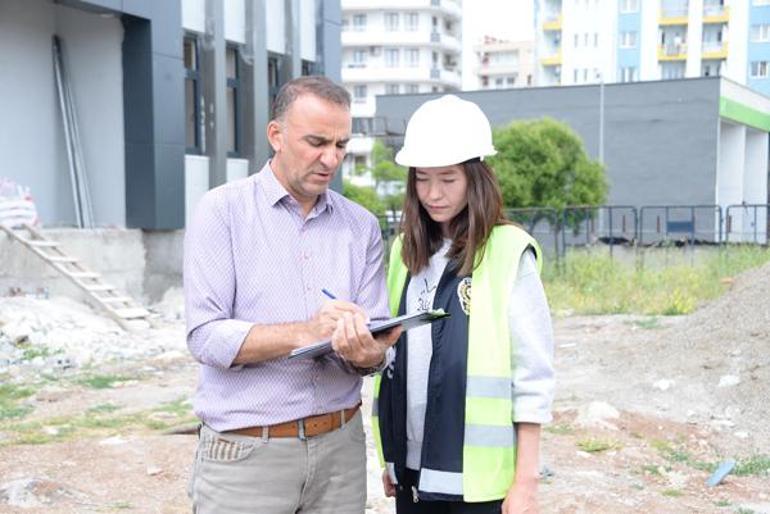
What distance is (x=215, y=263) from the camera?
8.05ft

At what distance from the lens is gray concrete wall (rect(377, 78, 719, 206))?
41344 millimetres

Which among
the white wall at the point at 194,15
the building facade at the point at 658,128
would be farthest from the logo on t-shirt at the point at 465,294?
the building facade at the point at 658,128

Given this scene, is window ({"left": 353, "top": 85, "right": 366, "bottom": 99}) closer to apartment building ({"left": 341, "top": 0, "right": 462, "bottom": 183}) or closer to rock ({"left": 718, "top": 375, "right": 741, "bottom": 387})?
apartment building ({"left": 341, "top": 0, "right": 462, "bottom": 183})

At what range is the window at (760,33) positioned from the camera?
58562mm

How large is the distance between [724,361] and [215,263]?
8.04m

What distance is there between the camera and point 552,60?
64750 mm

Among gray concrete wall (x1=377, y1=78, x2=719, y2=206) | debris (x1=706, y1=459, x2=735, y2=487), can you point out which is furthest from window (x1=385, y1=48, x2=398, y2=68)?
debris (x1=706, y1=459, x2=735, y2=487)

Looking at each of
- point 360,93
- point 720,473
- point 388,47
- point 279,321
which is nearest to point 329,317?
point 279,321

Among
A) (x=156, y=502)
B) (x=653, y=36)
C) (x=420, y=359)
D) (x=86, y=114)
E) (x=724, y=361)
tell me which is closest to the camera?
(x=420, y=359)

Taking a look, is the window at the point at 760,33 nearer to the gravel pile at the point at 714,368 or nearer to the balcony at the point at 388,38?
the balcony at the point at 388,38

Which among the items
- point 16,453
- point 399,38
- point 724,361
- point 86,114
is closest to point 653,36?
point 399,38

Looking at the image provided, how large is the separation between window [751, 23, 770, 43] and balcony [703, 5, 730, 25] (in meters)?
1.70

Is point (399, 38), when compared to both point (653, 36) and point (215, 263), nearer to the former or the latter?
point (653, 36)

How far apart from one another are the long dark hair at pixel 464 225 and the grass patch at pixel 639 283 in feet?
40.1
